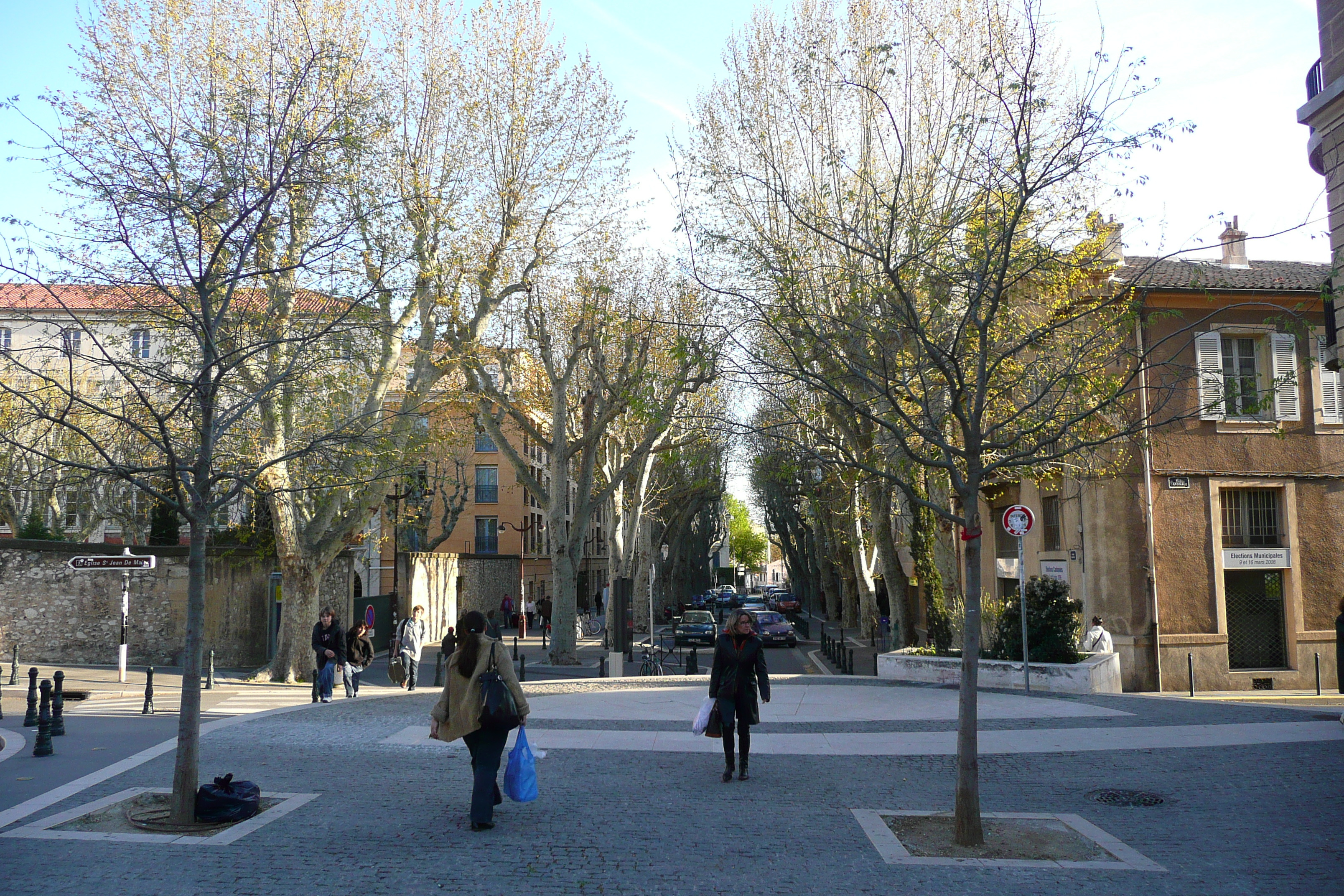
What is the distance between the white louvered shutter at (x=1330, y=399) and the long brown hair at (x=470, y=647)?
70.8 ft

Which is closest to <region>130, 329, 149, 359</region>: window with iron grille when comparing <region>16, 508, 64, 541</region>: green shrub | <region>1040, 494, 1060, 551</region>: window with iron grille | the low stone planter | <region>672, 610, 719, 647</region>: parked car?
<region>16, 508, 64, 541</region>: green shrub

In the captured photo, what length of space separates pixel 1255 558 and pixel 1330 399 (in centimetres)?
414

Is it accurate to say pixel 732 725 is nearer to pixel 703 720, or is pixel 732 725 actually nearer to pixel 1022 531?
pixel 703 720

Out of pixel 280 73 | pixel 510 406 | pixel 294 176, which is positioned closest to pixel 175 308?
pixel 294 176

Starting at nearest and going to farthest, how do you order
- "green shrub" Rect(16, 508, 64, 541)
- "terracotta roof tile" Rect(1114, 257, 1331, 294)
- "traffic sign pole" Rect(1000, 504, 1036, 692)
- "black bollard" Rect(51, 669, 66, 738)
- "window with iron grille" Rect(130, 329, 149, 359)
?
"black bollard" Rect(51, 669, 66, 738)
"traffic sign pole" Rect(1000, 504, 1036, 692)
"window with iron grille" Rect(130, 329, 149, 359)
"terracotta roof tile" Rect(1114, 257, 1331, 294)
"green shrub" Rect(16, 508, 64, 541)

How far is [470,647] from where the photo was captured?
7.24 metres

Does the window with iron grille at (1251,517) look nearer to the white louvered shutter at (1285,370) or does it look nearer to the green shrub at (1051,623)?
the white louvered shutter at (1285,370)

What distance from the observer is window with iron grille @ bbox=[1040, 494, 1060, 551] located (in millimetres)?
24156

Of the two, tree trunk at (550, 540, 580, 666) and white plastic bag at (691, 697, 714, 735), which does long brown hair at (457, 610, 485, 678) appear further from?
tree trunk at (550, 540, 580, 666)

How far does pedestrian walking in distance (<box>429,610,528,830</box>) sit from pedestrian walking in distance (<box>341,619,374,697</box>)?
34.6 ft

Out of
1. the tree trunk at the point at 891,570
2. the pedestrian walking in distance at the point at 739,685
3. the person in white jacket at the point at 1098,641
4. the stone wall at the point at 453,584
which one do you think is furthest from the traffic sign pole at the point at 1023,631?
the stone wall at the point at 453,584

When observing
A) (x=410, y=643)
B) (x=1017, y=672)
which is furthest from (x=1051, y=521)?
(x=410, y=643)

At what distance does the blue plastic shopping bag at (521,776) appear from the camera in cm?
709

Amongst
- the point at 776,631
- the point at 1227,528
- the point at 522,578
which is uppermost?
the point at 1227,528
